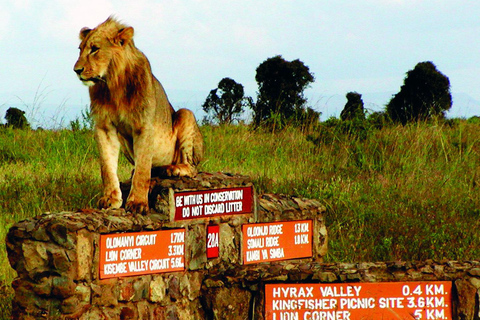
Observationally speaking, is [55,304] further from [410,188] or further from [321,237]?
[410,188]

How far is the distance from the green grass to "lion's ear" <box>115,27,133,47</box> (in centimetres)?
277

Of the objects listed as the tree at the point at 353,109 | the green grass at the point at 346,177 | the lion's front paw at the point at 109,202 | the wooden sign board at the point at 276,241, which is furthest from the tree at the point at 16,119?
the lion's front paw at the point at 109,202

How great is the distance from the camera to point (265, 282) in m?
6.11

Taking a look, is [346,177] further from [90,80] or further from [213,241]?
[90,80]

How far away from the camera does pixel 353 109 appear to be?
17.0 m

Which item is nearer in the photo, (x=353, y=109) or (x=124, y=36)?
(x=124, y=36)

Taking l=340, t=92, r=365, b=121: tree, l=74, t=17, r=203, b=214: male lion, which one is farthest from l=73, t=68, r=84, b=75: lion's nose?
l=340, t=92, r=365, b=121: tree

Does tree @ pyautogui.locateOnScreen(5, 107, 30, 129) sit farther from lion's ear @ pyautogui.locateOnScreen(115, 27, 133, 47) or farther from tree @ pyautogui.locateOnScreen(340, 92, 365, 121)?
lion's ear @ pyautogui.locateOnScreen(115, 27, 133, 47)

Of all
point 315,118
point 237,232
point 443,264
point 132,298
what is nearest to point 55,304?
point 132,298

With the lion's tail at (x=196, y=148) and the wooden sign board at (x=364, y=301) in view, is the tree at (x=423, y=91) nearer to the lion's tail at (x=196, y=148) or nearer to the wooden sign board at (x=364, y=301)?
the lion's tail at (x=196, y=148)

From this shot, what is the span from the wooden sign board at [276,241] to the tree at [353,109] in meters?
7.20

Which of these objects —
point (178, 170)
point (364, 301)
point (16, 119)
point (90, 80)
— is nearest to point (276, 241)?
point (178, 170)

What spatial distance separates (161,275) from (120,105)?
158 centimetres

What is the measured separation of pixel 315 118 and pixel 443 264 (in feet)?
33.4
